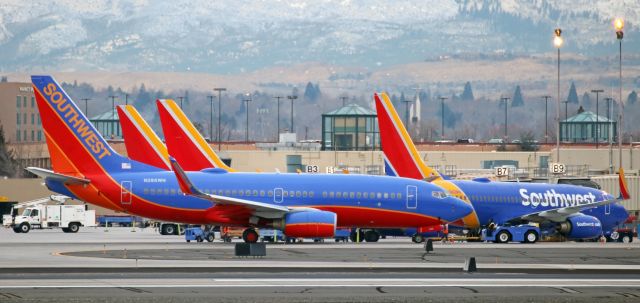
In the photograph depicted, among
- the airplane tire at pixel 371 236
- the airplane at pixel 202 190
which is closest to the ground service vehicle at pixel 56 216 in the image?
the airplane tire at pixel 371 236

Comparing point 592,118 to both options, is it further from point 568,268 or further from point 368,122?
point 568,268

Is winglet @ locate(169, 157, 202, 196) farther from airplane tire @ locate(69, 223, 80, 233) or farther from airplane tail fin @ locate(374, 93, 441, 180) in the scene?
airplane tire @ locate(69, 223, 80, 233)

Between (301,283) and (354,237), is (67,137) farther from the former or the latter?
(301,283)

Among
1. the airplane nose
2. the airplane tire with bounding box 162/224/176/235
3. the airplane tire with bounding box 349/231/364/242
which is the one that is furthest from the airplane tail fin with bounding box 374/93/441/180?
the airplane tire with bounding box 162/224/176/235

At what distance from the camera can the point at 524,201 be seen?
261 feet

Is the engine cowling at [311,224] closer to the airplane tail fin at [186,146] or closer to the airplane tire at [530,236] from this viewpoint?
the airplane tail fin at [186,146]

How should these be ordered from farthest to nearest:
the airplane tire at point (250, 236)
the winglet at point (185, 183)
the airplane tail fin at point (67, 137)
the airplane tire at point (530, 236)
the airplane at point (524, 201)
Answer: the airplane at point (524, 201) < the airplane tire at point (530, 236) < the airplane tire at point (250, 236) < the airplane tail fin at point (67, 137) < the winglet at point (185, 183)

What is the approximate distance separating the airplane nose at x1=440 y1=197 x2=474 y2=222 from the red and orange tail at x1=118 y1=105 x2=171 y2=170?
17167 mm

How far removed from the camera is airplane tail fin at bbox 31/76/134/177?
6831cm

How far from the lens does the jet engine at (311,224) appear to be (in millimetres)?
68438

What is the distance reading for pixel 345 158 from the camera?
475 ft

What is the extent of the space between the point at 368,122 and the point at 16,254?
105210 millimetres

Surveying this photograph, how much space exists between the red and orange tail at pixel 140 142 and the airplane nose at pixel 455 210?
17167 millimetres

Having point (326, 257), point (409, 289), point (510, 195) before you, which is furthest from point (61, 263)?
point (510, 195)
